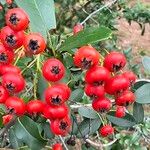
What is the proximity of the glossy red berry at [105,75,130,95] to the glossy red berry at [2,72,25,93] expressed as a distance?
0.23 m

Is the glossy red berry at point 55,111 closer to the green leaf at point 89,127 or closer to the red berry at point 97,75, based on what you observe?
the red berry at point 97,75

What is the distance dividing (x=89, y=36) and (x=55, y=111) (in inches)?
8.7

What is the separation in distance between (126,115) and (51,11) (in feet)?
1.72

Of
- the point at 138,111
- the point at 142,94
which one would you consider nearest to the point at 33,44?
the point at 142,94

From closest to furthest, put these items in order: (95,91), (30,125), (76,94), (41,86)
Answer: (95,91), (41,86), (30,125), (76,94)

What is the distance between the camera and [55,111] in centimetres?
123

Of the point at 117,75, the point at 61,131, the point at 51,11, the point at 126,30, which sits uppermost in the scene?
the point at 51,11

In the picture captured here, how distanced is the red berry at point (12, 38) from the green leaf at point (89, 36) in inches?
6.3

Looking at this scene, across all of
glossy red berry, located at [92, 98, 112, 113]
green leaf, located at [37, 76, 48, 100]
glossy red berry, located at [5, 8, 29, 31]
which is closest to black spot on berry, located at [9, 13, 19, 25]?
glossy red berry, located at [5, 8, 29, 31]

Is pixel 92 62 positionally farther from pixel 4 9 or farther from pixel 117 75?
pixel 4 9

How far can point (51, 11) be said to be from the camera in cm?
154

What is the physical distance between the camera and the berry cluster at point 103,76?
122cm

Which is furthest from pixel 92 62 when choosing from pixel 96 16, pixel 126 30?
pixel 126 30

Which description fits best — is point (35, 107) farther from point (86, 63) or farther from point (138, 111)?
point (138, 111)
